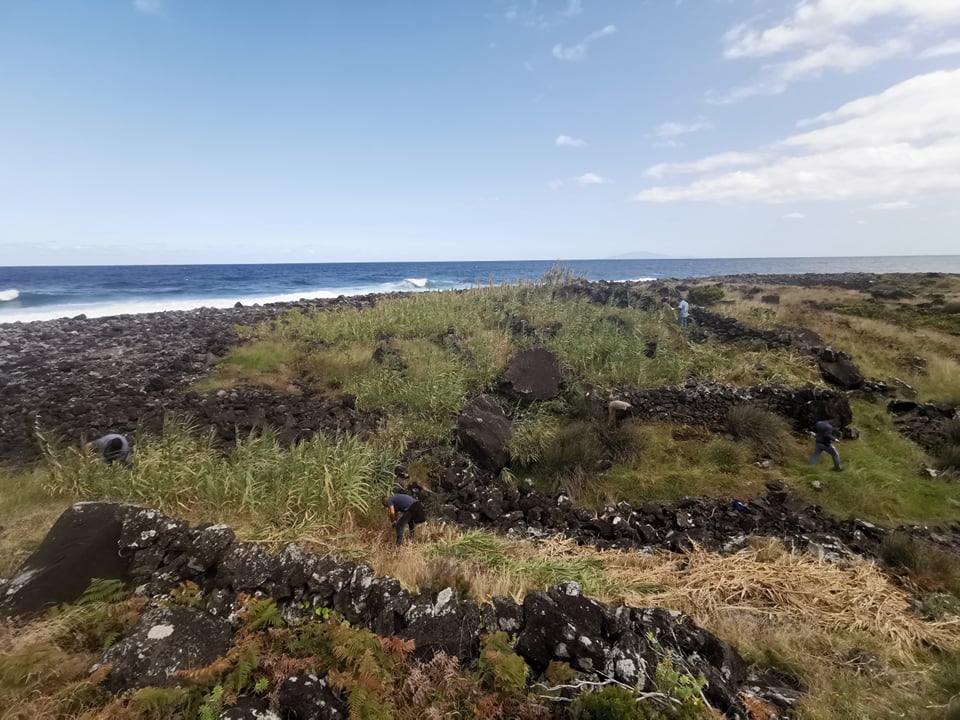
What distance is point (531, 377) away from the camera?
39.0ft

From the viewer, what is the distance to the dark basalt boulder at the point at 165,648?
3.24 m

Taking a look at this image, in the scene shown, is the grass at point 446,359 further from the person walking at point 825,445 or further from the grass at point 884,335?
the grass at point 884,335

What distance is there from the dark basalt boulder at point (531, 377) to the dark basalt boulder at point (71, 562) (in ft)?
27.2

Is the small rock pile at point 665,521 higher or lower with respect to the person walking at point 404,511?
lower

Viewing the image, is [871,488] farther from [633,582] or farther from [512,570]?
[512,570]

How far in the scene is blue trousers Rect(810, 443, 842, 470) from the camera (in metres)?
9.15

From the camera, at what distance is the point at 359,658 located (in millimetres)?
3252

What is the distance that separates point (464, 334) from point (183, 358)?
9180 millimetres

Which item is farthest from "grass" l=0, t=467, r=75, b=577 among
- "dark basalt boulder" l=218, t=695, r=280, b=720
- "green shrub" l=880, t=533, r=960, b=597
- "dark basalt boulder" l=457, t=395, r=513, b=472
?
"green shrub" l=880, t=533, r=960, b=597

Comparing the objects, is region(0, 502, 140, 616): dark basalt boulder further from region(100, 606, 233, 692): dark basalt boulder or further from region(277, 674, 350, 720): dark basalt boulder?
region(277, 674, 350, 720): dark basalt boulder

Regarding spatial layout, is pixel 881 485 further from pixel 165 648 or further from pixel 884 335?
pixel 884 335

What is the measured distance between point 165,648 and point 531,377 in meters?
9.43

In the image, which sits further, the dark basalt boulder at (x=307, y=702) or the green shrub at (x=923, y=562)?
the green shrub at (x=923, y=562)

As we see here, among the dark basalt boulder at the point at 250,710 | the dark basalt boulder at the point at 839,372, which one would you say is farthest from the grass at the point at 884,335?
the dark basalt boulder at the point at 250,710
